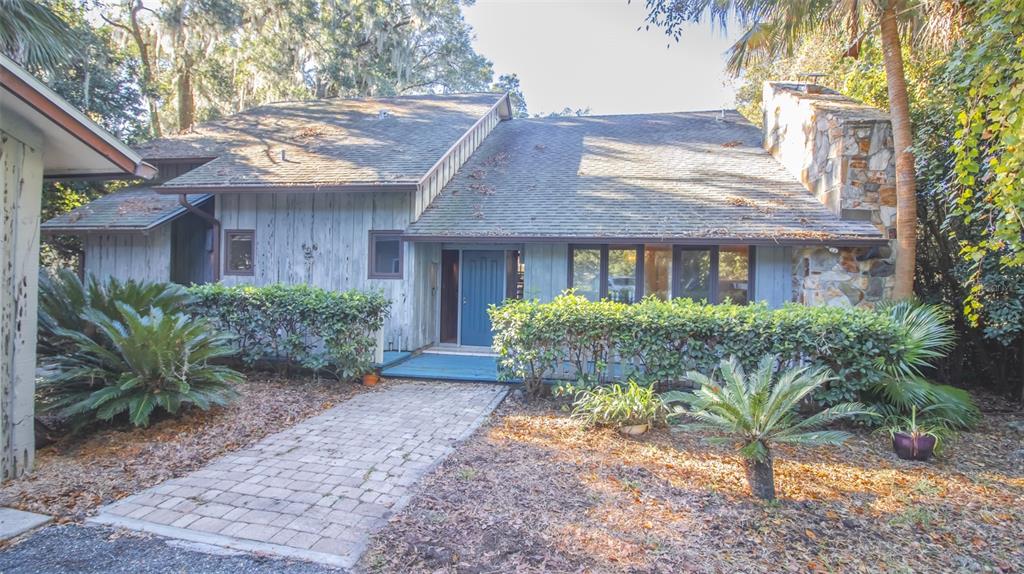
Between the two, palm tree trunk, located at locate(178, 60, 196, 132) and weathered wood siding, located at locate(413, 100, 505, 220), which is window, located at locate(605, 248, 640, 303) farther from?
palm tree trunk, located at locate(178, 60, 196, 132)

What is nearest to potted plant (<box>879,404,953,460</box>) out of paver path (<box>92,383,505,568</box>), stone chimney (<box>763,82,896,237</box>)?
stone chimney (<box>763,82,896,237</box>)

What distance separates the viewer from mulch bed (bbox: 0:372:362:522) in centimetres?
339

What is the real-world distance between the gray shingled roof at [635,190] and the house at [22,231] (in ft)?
17.7

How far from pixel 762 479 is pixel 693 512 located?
0.65 metres

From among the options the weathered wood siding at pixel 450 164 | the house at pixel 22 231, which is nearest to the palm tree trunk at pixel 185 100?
the weathered wood siding at pixel 450 164

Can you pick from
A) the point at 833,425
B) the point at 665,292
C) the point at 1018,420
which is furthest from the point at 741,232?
the point at 1018,420

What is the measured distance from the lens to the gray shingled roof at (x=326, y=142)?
9055 millimetres

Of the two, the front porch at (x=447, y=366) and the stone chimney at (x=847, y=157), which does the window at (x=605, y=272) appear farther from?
the stone chimney at (x=847, y=157)

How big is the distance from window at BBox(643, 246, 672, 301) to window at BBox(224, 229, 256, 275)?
745 cm

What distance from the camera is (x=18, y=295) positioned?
3592 millimetres

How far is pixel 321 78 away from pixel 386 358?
12962mm

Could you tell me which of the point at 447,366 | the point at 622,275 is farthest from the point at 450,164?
the point at 447,366

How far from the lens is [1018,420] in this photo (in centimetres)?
600

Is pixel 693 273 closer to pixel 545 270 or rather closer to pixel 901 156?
pixel 545 270
